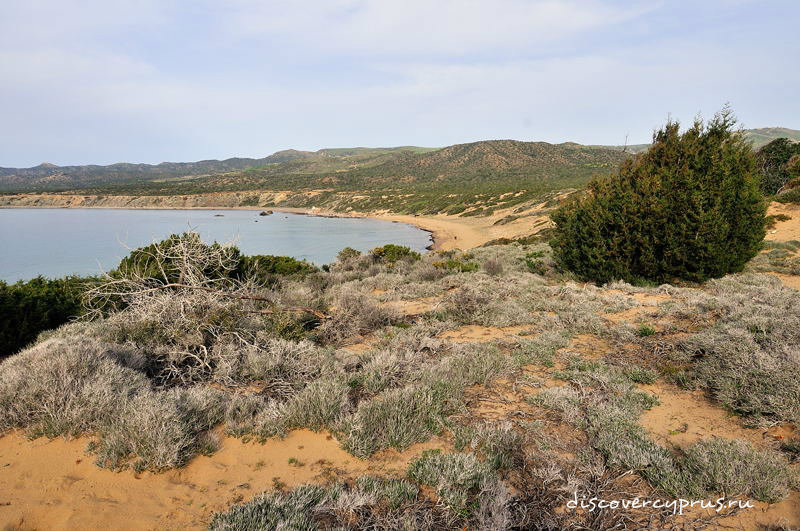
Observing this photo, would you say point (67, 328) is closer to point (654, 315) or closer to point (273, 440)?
point (273, 440)

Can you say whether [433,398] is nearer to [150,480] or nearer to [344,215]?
[150,480]

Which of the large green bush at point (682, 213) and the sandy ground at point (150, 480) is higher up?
the large green bush at point (682, 213)

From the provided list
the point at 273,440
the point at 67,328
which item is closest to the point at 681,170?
the point at 273,440

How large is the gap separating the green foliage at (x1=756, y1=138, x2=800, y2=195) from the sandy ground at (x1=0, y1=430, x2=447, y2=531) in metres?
41.2

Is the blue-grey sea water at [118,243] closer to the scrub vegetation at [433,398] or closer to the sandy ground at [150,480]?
the scrub vegetation at [433,398]

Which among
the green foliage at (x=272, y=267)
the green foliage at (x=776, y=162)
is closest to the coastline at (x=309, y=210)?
the green foliage at (x=776, y=162)

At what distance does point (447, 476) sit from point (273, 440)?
1.80 m

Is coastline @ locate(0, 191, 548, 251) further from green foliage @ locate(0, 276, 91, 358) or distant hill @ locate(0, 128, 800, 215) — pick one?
green foliage @ locate(0, 276, 91, 358)

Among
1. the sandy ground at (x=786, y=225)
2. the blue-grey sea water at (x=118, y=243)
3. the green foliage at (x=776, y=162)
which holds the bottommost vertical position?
the blue-grey sea water at (x=118, y=243)

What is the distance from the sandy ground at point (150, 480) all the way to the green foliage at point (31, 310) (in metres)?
4.69

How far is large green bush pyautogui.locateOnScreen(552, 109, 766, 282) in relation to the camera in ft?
33.2

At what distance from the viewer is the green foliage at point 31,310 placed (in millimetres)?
7371

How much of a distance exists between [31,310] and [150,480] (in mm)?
7314

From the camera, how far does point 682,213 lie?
33.4 ft
